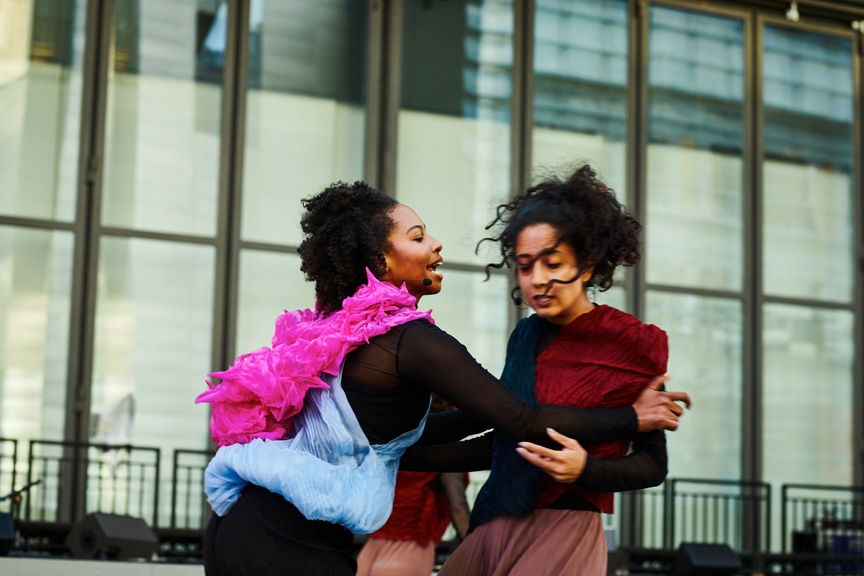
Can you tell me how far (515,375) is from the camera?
3.02 meters

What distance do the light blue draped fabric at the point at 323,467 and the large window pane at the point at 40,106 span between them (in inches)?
325

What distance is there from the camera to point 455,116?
482 inches

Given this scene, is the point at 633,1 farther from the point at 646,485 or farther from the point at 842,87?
the point at 646,485

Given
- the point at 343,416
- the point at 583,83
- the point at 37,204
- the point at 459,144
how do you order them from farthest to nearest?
the point at 583,83 < the point at 459,144 < the point at 37,204 < the point at 343,416

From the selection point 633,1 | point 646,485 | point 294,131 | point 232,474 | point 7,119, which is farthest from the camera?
point 633,1

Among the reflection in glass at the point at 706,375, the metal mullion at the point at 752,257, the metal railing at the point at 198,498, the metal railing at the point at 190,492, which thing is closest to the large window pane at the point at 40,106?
the metal railing at the point at 198,498

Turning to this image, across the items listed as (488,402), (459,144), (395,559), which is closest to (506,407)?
(488,402)

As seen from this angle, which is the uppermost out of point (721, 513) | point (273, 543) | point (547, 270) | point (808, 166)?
point (808, 166)

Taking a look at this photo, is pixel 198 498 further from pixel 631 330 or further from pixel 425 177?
pixel 631 330

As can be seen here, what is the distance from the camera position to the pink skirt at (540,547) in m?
2.85

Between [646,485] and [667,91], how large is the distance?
10.7 meters

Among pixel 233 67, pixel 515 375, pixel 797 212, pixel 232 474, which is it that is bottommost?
pixel 232 474

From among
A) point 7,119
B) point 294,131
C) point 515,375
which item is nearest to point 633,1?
point 294,131

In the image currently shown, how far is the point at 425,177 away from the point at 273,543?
925 centimetres
